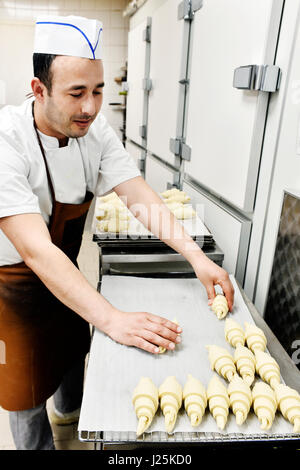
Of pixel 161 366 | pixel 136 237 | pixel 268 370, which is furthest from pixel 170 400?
pixel 136 237

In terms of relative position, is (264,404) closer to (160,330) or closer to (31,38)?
(160,330)

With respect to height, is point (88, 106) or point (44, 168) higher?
point (88, 106)

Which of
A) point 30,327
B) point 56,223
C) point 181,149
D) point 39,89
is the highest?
point 39,89

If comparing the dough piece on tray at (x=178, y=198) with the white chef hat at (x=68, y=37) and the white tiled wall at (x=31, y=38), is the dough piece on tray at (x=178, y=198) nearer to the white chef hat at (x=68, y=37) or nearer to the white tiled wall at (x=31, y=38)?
the white chef hat at (x=68, y=37)

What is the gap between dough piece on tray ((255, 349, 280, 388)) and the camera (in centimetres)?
87

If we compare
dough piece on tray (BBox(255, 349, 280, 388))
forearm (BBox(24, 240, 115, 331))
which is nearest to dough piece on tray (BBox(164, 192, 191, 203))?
forearm (BBox(24, 240, 115, 331))

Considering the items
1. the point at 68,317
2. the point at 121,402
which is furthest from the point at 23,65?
the point at 121,402

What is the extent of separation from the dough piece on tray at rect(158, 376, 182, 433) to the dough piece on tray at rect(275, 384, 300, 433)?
223 millimetres

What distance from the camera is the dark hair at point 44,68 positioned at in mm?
1068

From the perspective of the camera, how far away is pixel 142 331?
0.96 m

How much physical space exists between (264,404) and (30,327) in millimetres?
865

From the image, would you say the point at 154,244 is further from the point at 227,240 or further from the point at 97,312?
the point at 97,312

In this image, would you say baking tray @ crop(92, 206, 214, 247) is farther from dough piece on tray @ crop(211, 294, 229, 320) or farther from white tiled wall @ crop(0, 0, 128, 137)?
white tiled wall @ crop(0, 0, 128, 137)

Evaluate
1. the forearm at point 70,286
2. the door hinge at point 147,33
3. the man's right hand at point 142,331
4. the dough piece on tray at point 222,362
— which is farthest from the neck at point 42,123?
the door hinge at point 147,33
